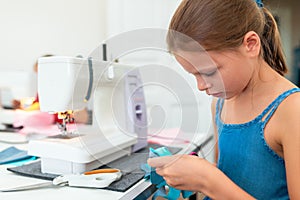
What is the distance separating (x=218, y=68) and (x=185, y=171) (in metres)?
0.22

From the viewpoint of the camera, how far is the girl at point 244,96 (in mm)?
640

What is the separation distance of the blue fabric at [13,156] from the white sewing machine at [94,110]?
13cm

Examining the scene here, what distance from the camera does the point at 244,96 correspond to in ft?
2.70

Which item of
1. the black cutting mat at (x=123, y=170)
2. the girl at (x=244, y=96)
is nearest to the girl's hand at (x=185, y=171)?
the girl at (x=244, y=96)

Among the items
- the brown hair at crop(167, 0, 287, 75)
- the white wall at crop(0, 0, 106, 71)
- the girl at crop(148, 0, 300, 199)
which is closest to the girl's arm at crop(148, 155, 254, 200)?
the girl at crop(148, 0, 300, 199)

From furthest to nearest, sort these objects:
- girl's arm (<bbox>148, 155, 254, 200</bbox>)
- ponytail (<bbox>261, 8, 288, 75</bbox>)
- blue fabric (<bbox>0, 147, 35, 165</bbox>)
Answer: blue fabric (<bbox>0, 147, 35, 165</bbox>) → ponytail (<bbox>261, 8, 288, 75</bbox>) → girl's arm (<bbox>148, 155, 254, 200</bbox>)

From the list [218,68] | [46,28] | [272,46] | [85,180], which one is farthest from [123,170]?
[46,28]

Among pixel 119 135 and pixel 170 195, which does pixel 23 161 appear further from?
pixel 170 195

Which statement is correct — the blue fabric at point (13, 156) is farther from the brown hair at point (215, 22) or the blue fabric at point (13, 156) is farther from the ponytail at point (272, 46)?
the ponytail at point (272, 46)

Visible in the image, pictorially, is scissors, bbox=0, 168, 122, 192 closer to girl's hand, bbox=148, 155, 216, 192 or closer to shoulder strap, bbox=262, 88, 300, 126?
girl's hand, bbox=148, 155, 216, 192

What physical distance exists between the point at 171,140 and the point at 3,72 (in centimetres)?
122

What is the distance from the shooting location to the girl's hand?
2.09 feet

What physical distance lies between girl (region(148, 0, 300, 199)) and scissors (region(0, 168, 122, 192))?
0.41 ft

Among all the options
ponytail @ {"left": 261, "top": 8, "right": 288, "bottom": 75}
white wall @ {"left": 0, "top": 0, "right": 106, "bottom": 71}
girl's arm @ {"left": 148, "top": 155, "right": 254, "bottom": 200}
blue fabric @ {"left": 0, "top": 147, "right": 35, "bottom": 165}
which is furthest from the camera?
white wall @ {"left": 0, "top": 0, "right": 106, "bottom": 71}
